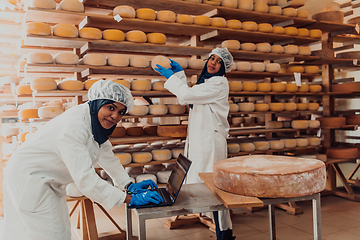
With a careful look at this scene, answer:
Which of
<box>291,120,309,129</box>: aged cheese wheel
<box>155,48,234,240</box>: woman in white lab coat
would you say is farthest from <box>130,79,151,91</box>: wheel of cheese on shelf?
<box>291,120,309,129</box>: aged cheese wheel

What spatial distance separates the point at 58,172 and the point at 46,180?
62 millimetres

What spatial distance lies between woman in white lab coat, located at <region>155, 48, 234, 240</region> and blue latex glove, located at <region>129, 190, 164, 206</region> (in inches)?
48.5

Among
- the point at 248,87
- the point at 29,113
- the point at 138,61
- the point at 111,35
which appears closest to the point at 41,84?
the point at 29,113

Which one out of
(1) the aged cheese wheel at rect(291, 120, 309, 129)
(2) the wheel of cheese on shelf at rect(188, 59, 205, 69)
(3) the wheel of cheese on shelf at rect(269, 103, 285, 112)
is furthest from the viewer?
(1) the aged cheese wheel at rect(291, 120, 309, 129)

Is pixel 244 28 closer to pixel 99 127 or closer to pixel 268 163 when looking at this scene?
pixel 268 163

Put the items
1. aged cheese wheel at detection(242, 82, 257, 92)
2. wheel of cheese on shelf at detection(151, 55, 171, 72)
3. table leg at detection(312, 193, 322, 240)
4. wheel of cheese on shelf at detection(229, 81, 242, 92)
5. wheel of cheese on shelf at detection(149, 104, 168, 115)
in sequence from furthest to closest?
aged cheese wheel at detection(242, 82, 257, 92), wheel of cheese on shelf at detection(229, 81, 242, 92), wheel of cheese on shelf at detection(149, 104, 168, 115), wheel of cheese on shelf at detection(151, 55, 171, 72), table leg at detection(312, 193, 322, 240)

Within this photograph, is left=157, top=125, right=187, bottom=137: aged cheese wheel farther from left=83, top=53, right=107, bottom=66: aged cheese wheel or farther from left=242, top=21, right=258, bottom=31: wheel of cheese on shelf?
left=242, top=21, right=258, bottom=31: wheel of cheese on shelf

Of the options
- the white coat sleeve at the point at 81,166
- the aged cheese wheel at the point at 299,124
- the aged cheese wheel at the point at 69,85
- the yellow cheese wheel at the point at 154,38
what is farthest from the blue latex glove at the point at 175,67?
the aged cheese wheel at the point at 299,124

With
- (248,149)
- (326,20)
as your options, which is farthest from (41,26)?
(326,20)

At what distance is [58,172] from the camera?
136cm

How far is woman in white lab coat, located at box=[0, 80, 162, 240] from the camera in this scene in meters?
1.24

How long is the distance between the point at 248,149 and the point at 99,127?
→ 2.26m

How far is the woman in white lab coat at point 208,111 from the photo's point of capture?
8.11 feet

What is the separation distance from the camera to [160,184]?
9.50ft
